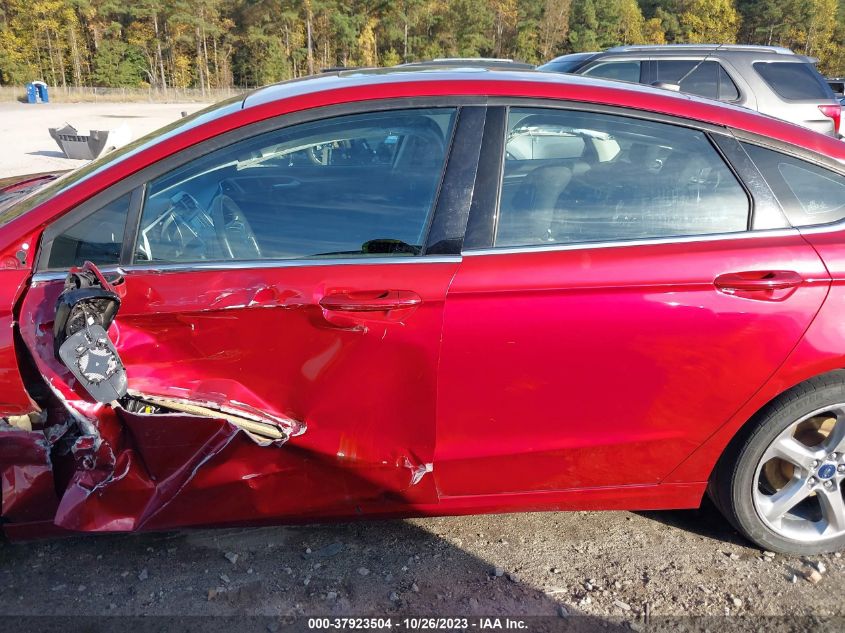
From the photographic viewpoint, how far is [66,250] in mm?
2184

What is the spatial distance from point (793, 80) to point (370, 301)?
312 inches

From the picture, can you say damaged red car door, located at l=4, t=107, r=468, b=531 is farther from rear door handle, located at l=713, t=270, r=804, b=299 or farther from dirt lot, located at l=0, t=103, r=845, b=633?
rear door handle, located at l=713, t=270, r=804, b=299

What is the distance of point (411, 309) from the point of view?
212 centimetres

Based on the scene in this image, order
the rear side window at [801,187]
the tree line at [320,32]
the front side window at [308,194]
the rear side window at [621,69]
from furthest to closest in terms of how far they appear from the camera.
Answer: the tree line at [320,32], the rear side window at [621,69], the rear side window at [801,187], the front side window at [308,194]

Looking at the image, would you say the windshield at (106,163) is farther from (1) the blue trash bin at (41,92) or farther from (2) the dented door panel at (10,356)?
(1) the blue trash bin at (41,92)

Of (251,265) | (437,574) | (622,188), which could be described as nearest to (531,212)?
(622,188)

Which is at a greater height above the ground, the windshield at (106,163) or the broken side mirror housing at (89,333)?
the windshield at (106,163)

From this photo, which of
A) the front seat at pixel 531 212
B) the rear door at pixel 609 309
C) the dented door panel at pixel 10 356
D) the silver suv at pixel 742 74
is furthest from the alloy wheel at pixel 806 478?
the silver suv at pixel 742 74

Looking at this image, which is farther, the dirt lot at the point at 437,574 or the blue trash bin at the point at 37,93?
the blue trash bin at the point at 37,93

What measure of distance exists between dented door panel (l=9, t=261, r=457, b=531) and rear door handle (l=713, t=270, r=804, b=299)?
36.6 inches

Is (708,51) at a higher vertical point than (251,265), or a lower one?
higher

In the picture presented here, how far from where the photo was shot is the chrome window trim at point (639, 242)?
2.19m

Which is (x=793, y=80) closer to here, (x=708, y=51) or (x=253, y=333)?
(x=708, y=51)

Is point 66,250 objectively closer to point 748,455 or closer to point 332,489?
point 332,489
